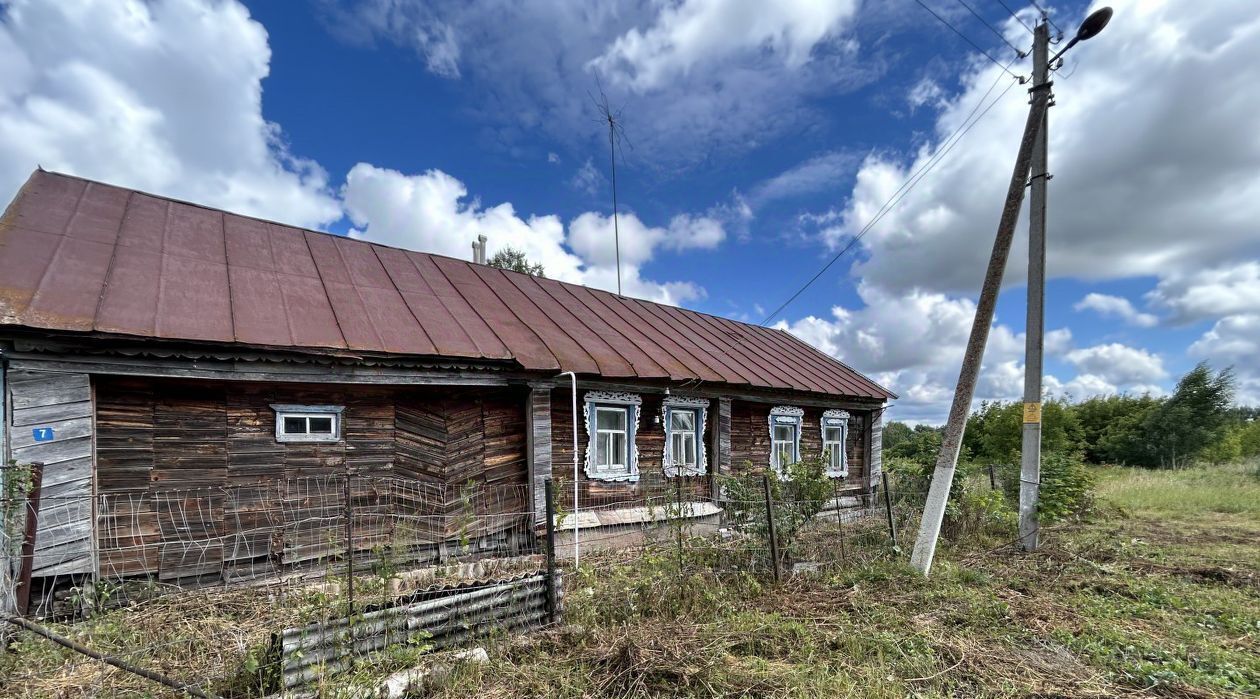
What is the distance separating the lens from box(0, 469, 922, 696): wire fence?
386cm

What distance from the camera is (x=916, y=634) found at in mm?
4934

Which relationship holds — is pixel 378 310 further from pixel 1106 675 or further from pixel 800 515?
pixel 1106 675

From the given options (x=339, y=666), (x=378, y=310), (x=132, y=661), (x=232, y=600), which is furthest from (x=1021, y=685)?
(x=378, y=310)

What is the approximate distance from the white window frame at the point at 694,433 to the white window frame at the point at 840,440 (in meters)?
4.59

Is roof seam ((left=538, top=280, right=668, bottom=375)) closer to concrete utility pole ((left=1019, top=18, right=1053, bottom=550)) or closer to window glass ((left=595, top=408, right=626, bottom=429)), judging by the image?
window glass ((left=595, top=408, right=626, bottom=429))

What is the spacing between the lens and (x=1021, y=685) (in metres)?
4.13

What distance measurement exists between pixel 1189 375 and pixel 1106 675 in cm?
3136

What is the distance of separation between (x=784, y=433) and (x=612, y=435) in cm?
530

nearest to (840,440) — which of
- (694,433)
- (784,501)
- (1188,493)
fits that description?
(694,433)

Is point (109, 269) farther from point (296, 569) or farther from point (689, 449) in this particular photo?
point (689, 449)

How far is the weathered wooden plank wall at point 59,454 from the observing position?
16.3 feet

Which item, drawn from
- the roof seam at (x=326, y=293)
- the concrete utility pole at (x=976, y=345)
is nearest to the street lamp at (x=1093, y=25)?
the concrete utility pole at (x=976, y=345)

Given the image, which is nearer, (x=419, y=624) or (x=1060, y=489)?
(x=419, y=624)

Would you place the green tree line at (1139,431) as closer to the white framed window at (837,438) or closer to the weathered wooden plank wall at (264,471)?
the white framed window at (837,438)
